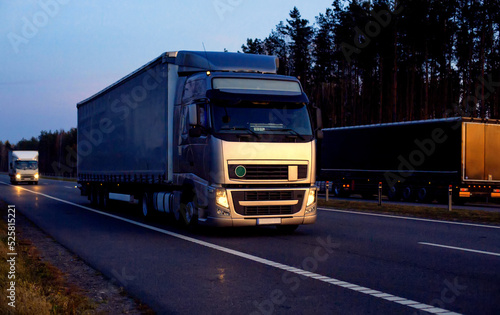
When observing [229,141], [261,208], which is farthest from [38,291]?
[261,208]

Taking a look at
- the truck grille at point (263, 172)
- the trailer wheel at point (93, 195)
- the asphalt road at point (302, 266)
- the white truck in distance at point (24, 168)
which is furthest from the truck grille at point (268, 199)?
the white truck in distance at point (24, 168)

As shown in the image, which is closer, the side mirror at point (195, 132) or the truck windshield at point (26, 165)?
the side mirror at point (195, 132)

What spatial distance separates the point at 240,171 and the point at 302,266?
3.47 metres

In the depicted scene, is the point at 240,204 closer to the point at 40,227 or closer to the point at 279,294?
the point at 279,294

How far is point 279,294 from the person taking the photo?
6840mm

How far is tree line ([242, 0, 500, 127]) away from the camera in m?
42.8

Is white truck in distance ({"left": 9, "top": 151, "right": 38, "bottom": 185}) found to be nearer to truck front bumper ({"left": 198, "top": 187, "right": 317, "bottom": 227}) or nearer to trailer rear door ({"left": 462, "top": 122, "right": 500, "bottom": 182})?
trailer rear door ({"left": 462, "top": 122, "right": 500, "bottom": 182})

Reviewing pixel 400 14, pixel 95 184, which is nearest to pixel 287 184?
pixel 95 184

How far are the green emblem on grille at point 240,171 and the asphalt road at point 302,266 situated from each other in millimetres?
1333

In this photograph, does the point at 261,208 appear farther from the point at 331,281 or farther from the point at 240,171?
the point at 331,281

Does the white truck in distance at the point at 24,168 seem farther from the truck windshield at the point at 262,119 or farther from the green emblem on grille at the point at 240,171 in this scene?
the green emblem on grille at the point at 240,171

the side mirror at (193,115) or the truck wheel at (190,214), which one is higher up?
→ the side mirror at (193,115)

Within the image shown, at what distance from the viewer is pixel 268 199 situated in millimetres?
12055

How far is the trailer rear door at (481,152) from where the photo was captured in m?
26.0
